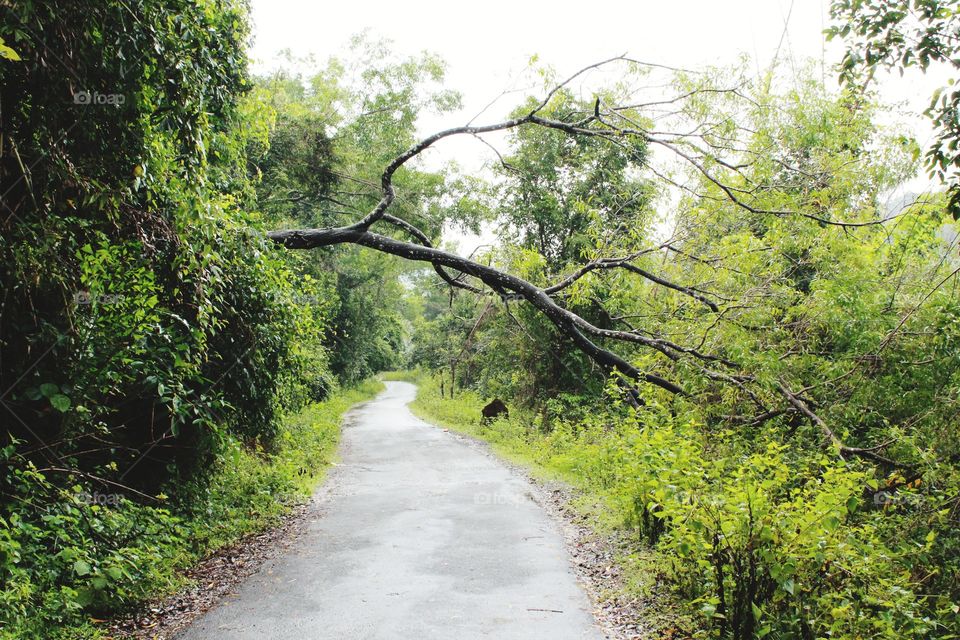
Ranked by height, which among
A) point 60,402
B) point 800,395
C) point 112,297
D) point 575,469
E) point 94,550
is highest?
point 800,395

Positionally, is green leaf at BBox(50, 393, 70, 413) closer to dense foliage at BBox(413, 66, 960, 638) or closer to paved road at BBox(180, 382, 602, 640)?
paved road at BBox(180, 382, 602, 640)

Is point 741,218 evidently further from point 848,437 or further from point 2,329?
point 2,329

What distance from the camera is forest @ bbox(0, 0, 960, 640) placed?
4344 millimetres

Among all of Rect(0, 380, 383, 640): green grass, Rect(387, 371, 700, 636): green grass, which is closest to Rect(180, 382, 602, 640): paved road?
Rect(387, 371, 700, 636): green grass

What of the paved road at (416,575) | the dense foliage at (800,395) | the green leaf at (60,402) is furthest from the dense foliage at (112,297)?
the dense foliage at (800,395)

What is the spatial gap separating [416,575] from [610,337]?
405cm

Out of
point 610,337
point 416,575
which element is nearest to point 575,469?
point 610,337

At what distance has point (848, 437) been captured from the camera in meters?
6.67

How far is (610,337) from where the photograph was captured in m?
8.36

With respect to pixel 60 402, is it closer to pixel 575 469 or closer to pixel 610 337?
pixel 610 337

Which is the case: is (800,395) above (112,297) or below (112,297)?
above

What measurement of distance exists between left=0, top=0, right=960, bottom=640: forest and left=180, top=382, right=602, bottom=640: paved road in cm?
75

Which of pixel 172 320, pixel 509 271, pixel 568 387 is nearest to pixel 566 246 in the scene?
pixel 568 387

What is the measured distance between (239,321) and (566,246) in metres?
13.8
